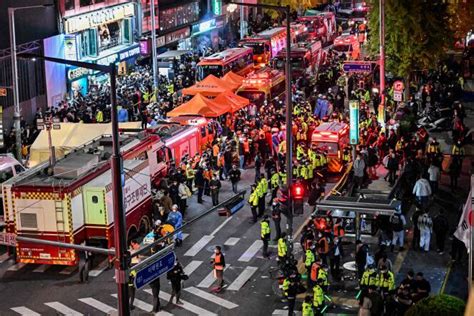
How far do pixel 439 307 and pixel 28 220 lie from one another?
17.4m

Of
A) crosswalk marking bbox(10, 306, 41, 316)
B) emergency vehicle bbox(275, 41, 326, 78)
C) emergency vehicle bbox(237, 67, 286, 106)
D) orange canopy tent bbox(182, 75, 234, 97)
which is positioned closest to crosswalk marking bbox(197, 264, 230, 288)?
crosswalk marking bbox(10, 306, 41, 316)

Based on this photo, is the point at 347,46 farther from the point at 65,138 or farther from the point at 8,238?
the point at 8,238

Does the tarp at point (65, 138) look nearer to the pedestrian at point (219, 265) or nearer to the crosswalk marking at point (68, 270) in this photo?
the crosswalk marking at point (68, 270)

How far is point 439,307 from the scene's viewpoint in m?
12.9

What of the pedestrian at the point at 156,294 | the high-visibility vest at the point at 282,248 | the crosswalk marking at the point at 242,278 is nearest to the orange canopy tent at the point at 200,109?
the crosswalk marking at the point at 242,278

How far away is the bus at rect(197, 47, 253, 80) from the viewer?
56.3 m

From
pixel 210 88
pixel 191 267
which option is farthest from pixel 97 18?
pixel 191 267

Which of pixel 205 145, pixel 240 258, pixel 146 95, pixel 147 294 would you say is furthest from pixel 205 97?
pixel 147 294

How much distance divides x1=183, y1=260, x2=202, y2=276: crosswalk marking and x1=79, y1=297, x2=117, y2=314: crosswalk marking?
3.16 m

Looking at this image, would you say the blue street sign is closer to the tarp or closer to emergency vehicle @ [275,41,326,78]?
the tarp

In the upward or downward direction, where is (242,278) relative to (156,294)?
downward

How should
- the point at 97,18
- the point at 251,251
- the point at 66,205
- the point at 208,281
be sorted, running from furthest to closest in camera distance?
the point at 97,18
the point at 251,251
the point at 66,205
the point at 208,281

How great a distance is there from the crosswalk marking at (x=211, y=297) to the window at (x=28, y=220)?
191 inches

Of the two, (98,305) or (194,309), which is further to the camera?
(98,305)
